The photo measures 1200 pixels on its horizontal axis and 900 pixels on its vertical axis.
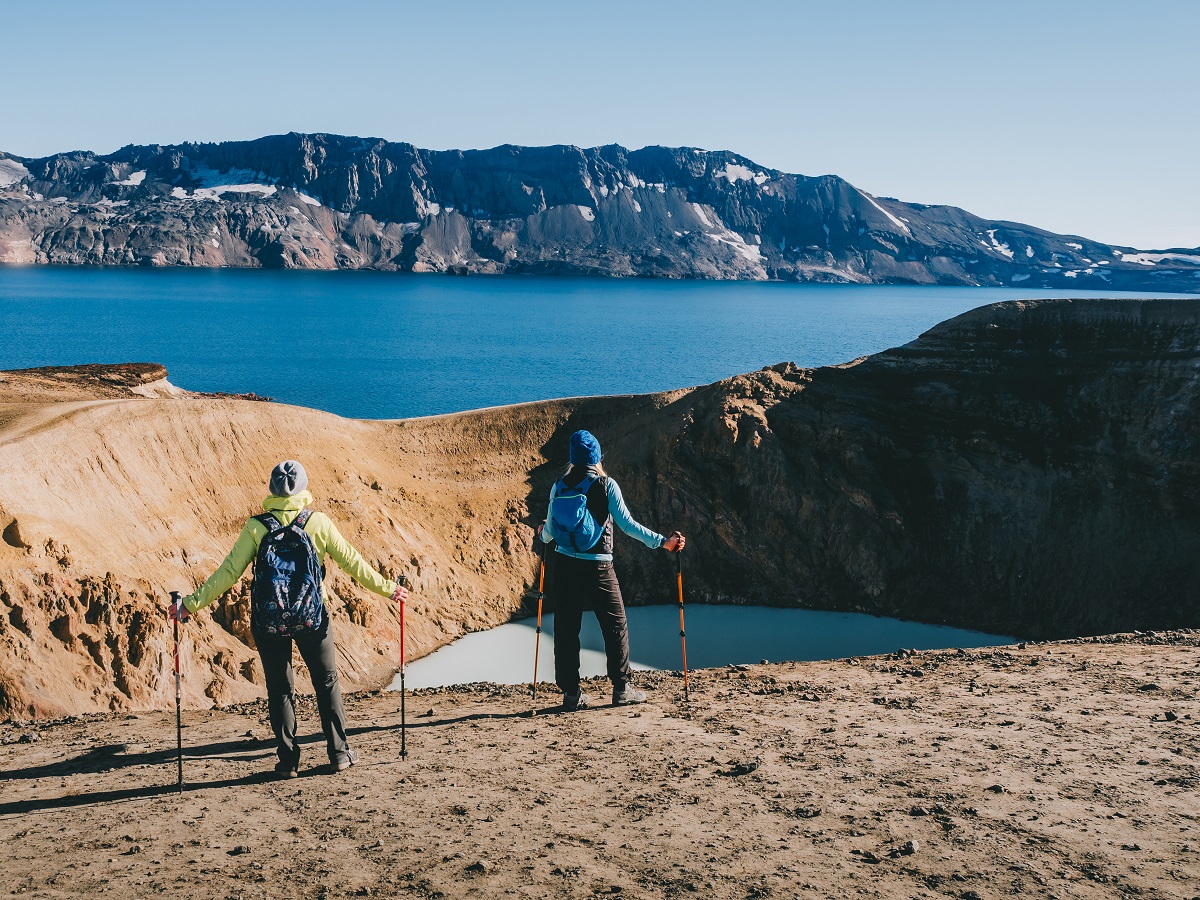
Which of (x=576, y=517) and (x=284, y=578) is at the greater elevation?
(x=576, y=517)

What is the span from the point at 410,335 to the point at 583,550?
84.9 metres

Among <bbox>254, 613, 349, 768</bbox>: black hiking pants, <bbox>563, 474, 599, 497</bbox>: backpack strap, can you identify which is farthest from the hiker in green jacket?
<bbox>563, 474, 599, 497</bbox>: backpack strap

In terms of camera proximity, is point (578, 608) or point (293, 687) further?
point (578, 608)

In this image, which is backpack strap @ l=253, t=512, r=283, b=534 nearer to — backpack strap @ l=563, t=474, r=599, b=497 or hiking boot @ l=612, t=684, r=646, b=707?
backpack strap @ l=563, t=474, r=599, b=497

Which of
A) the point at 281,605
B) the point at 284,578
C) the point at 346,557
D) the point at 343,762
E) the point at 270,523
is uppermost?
the point at 270,523

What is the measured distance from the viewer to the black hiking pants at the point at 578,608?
10.2 meters

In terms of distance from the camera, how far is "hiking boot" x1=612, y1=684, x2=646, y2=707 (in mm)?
10797

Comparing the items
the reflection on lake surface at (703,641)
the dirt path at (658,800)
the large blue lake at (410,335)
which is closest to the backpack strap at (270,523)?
the dirt path at (658,800)

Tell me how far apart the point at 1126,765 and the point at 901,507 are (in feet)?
54.4

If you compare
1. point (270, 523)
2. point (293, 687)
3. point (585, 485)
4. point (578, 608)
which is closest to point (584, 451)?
point (585, 485)

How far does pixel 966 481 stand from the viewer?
2527 centimetres

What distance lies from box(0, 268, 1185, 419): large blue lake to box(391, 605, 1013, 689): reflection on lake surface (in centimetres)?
3106

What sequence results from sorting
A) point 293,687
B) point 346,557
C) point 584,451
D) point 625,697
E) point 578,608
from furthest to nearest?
point 625,697, point 578,608, point 584,451, point 293,687, point 346,557

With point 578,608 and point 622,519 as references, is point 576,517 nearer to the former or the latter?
point 622,519
